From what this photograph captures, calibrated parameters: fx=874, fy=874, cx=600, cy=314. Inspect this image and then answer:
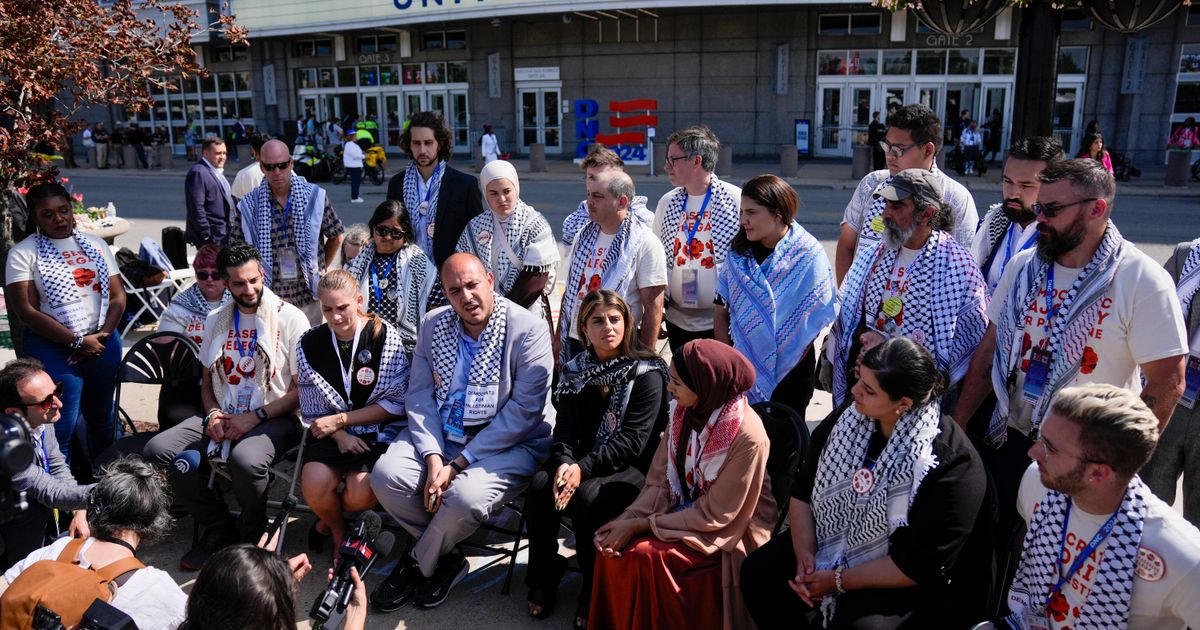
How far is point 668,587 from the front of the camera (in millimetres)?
3293

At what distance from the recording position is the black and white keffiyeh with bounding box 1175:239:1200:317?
3512 millimetres

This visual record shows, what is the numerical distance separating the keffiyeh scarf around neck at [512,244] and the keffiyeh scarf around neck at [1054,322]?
8.41 ft

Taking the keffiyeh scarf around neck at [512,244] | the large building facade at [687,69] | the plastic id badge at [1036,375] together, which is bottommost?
the plastic id badge at [1036,375]

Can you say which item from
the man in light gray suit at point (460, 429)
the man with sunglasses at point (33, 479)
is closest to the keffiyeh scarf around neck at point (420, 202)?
the man in light gray suit at point (460, 429)

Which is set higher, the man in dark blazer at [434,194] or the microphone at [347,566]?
the man in dark blazer at [434,194]

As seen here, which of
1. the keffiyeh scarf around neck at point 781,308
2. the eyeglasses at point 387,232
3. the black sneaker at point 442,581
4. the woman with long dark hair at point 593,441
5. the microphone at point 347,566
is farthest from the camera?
the eyeglasses at point 387,232

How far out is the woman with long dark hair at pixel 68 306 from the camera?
4.76 metres

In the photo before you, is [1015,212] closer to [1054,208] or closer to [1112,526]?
[1054,208]

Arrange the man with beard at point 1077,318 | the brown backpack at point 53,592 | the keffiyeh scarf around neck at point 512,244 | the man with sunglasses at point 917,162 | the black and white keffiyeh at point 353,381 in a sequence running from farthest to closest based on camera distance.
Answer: the keffiyeh scarf around neck at point 512,244 < the man with sunglasses at point 917,162 < the black and white keffiyeh at point 353,381 < the man with beard at point 1077,318 < the brown backpack at point 53,592

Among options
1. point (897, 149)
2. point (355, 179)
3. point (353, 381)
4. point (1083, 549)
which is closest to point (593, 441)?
point (353, 381)

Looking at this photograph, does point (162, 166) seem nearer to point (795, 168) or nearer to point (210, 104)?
point (210, 104)

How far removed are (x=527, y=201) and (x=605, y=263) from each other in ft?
42.8

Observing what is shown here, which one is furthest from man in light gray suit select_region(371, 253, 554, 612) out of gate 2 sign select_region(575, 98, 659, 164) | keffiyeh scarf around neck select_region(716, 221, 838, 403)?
gate 2 sign select_region(575, 98, 659, 164)

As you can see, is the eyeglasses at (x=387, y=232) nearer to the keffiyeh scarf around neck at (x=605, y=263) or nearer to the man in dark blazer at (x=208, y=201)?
the keffiyeh scarf around neck at (x=605, y=263)
